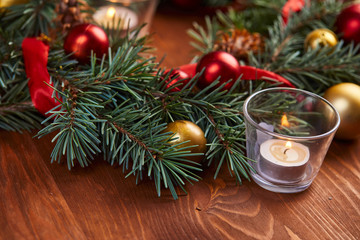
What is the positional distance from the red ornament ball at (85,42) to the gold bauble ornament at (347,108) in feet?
1.07

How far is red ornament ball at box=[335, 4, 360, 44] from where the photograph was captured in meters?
0.68

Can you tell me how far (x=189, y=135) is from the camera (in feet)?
1.49

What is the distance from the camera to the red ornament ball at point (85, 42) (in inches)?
20.8

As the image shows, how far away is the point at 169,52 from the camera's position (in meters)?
0.73

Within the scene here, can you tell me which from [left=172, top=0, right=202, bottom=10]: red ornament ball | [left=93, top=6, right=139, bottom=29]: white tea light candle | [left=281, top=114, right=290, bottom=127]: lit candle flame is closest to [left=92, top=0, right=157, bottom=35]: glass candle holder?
[left=93, top=6, right=139, bottom=29]: white tea light candle

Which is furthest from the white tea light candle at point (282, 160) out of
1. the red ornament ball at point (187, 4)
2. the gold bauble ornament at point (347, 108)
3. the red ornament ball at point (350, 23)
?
the red ornament ball at point (187, 4)

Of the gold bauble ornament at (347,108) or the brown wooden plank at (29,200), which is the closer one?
the brown wooden plank at (29,200)

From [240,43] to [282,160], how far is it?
0.90 ft

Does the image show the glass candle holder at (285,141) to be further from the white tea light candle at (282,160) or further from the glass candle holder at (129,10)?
the glass candle holder at (129,10)

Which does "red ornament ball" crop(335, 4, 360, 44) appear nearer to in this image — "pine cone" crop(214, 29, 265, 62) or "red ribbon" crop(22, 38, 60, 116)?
"pine cone" crop(214, 29, 265, 62)

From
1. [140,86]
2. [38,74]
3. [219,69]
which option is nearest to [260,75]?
[219,69]

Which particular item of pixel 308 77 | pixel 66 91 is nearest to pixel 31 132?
pixel 66 91

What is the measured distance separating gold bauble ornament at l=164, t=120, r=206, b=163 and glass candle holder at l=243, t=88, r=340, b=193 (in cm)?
5

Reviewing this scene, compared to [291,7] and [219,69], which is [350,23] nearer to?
[291,7]
